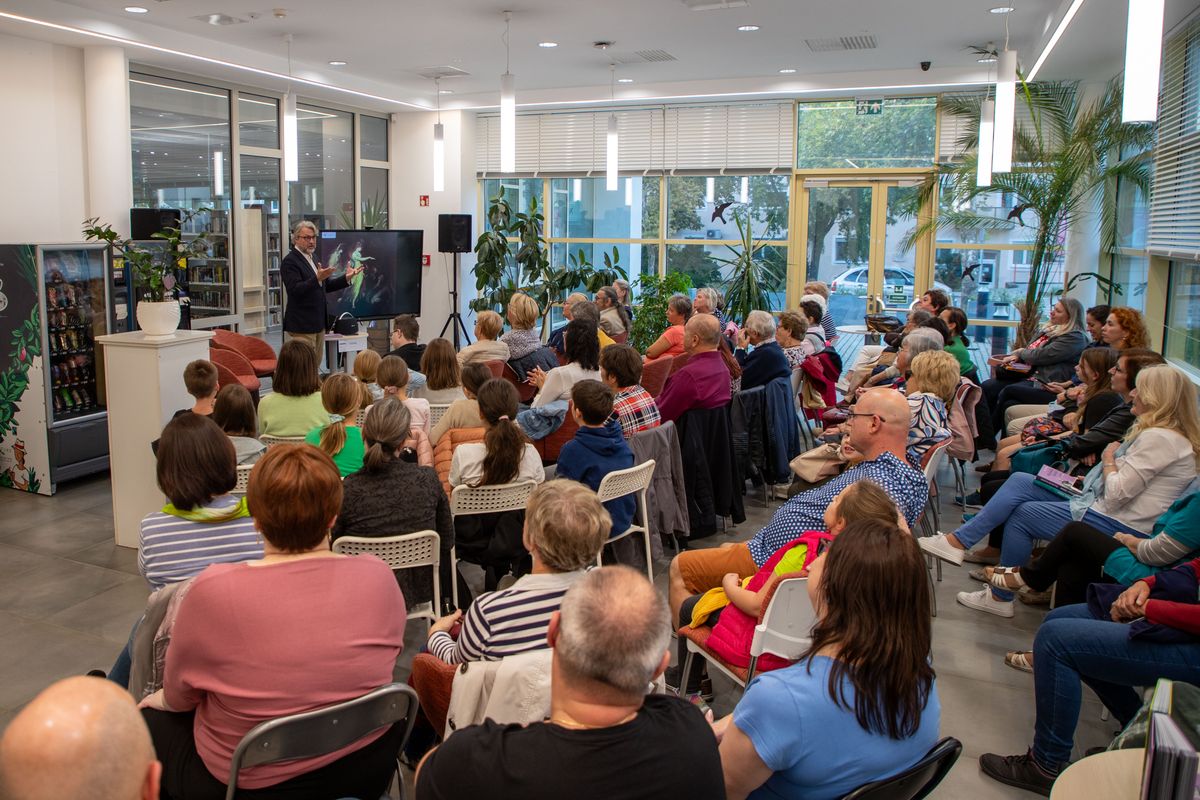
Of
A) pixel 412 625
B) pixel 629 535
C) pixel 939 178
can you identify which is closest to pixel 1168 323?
pixel 939 178

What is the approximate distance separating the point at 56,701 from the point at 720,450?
171 inches

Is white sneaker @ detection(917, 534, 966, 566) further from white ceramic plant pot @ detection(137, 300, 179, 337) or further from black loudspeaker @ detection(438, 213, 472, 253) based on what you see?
black loudspeaker @ detection(438, 213, 472, 253)

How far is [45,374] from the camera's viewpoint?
6.20m

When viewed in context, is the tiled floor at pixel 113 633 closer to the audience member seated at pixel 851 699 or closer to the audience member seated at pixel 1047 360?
the audience member seated at pixel 851 699

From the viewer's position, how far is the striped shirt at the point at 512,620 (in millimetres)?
2236

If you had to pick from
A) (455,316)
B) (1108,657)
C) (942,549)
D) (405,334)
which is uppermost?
(405,334)

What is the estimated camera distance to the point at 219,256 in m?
9.58

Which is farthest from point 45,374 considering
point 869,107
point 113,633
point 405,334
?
point 869,107

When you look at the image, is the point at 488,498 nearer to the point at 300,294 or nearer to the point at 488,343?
the point at 488,343

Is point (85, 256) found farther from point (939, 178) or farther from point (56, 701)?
point (939, 178)

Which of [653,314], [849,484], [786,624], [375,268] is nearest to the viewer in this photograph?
[786,624]

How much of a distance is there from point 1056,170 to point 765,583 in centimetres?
681

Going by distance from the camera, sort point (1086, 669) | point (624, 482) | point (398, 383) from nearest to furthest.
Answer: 1. point (1086, 669)
2. point (624, 482)
3. point (398, 383)

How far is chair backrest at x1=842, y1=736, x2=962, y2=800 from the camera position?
1.83m
